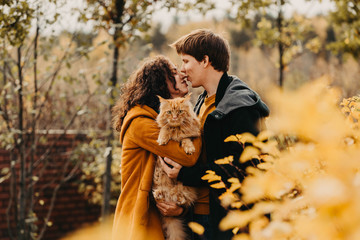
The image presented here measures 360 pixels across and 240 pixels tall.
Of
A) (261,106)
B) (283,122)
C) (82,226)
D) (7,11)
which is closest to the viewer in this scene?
(283,122)

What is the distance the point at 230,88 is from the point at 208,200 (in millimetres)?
773

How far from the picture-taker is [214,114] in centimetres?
196

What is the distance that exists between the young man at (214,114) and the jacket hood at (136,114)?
36 cm

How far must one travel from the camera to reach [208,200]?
213cm

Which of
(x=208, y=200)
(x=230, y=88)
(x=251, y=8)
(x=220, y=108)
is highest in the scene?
(x=251, y=8)

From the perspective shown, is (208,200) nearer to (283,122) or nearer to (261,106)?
(261,106)

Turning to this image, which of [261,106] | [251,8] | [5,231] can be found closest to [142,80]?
[261,106]

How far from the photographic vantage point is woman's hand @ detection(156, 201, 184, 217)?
2082 millimetres

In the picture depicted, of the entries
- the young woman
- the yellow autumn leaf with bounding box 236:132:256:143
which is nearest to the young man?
the young woman

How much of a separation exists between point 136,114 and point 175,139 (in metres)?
0.32

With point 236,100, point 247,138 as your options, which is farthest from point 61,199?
point 247,138

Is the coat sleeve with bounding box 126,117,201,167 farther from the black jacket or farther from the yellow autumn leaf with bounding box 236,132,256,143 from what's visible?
the yellow autumn leaf with bounding box 236,132,256,143

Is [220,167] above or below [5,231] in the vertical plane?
above

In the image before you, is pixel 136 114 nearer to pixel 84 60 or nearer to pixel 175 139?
pixel 175 139
